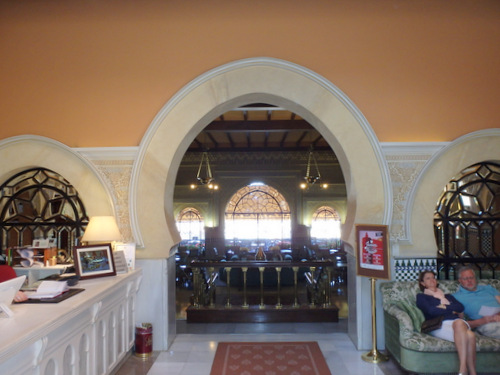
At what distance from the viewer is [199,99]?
16.8ft

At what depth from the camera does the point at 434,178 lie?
5078 mm

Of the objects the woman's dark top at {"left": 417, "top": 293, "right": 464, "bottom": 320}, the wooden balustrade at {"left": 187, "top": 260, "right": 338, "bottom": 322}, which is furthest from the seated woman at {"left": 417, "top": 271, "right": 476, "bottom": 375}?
the wooden balustrade at {"left": 187, "top": 260, "right": 338, "bottom": 322}

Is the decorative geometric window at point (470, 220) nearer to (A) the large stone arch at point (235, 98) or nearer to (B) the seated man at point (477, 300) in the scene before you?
(B) the seated man at point (477, 300)

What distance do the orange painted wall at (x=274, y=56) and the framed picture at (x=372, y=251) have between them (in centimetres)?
126

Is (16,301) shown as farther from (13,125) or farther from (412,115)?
(412,115)

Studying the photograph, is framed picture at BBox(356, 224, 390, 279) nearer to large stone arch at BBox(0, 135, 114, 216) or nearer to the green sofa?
the green sofa

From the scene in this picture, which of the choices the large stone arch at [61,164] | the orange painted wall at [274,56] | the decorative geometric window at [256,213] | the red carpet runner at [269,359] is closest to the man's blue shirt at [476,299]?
the red carpet runner at [269,359]

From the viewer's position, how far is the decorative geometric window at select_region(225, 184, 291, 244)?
15.9 metres

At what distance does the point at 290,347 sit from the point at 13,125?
14.8 ft

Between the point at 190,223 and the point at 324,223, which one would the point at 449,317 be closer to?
the point at 324,223

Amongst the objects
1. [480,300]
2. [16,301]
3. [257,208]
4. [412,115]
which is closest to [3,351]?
[16,301]

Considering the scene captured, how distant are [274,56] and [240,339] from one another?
12.2ft

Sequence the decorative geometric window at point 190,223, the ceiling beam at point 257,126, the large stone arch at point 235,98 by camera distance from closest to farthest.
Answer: the large stone arch at point 235,98 < the ceiling beam at point 257,126 < the decorative geometric window at point 190,223

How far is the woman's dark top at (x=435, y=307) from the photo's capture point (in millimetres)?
4211
